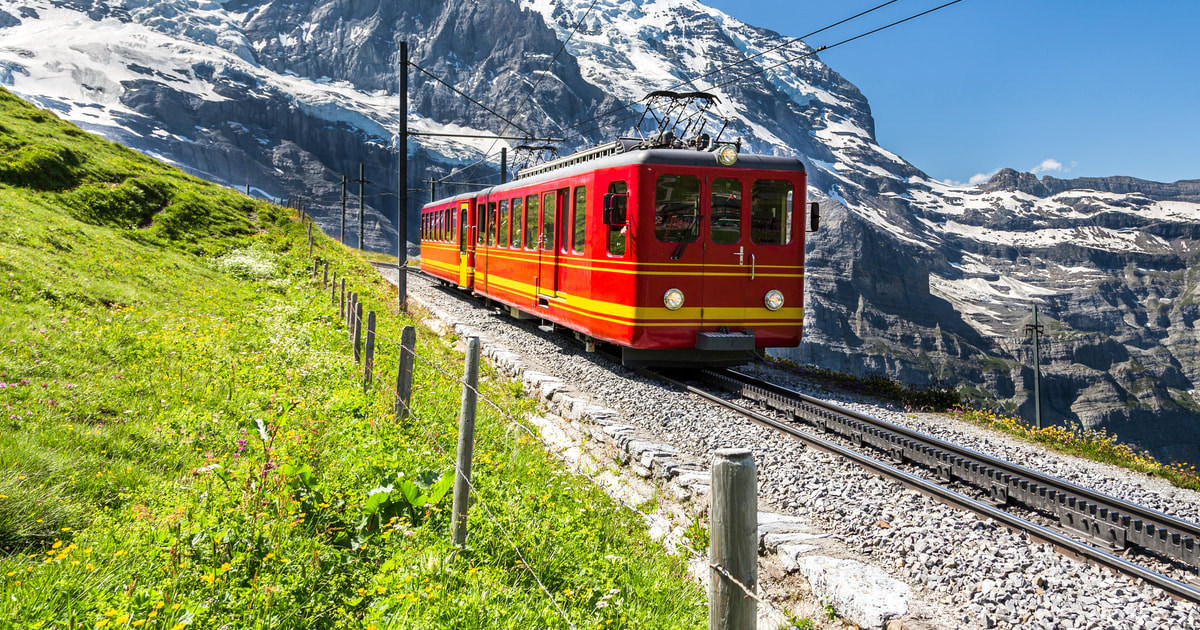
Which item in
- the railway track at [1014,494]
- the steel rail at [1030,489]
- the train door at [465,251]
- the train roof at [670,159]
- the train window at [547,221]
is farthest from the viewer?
the train door at [465,251]

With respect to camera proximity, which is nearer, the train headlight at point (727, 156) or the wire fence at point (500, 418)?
the wire fence at point (500, 418)

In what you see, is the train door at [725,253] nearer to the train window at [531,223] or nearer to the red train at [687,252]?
the red train at [687,252]

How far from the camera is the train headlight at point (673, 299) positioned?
33.4 feet

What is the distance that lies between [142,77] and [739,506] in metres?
203

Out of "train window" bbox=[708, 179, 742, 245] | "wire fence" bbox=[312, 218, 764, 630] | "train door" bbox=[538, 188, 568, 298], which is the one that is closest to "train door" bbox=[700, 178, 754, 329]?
"train window" bbox=[708, 179, 742, 245]

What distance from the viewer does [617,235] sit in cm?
1053

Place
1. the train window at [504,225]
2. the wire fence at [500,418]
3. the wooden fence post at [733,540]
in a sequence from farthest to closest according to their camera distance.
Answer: the train window at [504,225], the wire fence at [500,418], the wooden fence post at [733,540]

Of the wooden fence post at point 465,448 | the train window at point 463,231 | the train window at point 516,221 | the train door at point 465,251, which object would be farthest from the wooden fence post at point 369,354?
the train window at point 463,231

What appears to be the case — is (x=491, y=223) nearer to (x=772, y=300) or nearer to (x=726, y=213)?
(x=726, y=213)

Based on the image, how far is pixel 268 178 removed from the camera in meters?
155

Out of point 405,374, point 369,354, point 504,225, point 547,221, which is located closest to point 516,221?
point 504,225

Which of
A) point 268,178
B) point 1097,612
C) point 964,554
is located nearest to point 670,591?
point 964,554

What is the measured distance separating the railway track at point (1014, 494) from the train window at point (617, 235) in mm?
2937

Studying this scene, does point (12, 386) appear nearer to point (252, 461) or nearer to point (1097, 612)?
point (252, 461)
